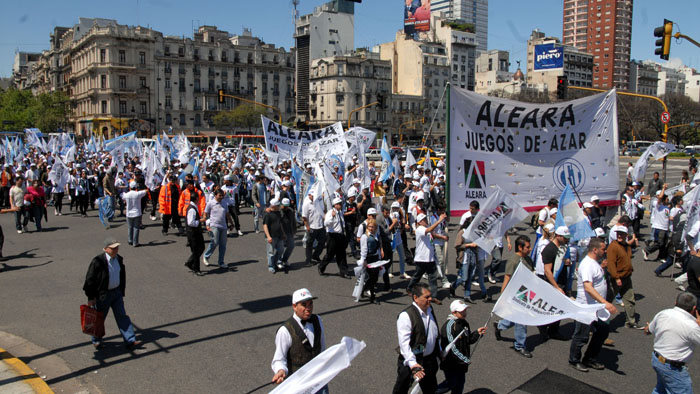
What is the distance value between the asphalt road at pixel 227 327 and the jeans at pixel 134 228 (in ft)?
2.55

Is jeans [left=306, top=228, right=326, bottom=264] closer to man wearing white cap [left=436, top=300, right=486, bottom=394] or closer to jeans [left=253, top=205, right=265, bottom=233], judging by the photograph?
jeans [left=253, top=205, right=265, bottom=233]

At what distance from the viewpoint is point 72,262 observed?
12.1 metres

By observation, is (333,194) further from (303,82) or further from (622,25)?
(622,25)

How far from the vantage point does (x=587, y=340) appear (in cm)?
658

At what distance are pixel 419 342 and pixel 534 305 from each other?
1.36 m

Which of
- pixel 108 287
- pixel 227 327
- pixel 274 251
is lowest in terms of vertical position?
pixel 227 327

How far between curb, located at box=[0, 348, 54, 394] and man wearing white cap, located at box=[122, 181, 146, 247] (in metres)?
6.48

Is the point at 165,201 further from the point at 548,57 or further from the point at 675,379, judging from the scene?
the point at 548,57

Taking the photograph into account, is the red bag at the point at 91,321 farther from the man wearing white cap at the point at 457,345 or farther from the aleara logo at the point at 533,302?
the aleara logo at the point at 533,302

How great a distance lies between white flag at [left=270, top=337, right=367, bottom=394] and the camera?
13.2 feet

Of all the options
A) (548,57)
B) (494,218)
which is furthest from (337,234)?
(548,57)

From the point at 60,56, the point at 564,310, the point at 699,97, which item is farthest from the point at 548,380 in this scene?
the point at 699,97

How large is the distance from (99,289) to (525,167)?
6.43 m

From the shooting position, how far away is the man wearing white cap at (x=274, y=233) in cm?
1109
